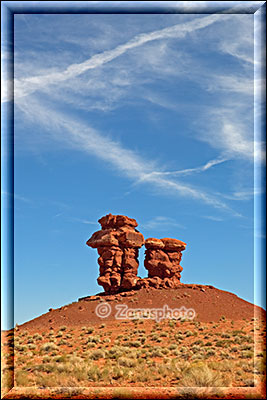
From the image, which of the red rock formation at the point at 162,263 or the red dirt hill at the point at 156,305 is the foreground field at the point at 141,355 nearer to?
the red dirt hill at the point at 156,305

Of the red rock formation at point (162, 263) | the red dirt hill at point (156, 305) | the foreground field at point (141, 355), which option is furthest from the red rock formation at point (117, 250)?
the foreground field at point (141, 355)

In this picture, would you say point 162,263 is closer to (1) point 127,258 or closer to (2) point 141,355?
(1) point 127,258

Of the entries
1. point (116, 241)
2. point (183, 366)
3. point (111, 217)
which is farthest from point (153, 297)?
point (183, 366)

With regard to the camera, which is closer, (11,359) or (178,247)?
(11,359)

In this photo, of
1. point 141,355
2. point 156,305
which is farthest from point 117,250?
point 141,355

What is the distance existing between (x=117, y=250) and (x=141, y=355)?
1036 inches

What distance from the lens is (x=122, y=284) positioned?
54.2 metres

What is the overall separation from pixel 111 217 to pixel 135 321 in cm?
1628

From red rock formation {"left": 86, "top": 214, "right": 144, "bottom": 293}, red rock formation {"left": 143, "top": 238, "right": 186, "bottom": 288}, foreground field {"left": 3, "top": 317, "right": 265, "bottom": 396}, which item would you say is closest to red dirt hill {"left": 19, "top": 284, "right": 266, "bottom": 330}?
red rock formation {"left": 143, "top": 238, "right": 186, "bottom": 288}

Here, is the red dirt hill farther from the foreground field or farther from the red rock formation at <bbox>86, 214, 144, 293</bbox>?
the foreground field

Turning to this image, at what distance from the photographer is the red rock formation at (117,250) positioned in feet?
177

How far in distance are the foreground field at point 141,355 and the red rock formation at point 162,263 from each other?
35.5 feet

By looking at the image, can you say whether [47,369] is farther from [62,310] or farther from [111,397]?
[62,310]

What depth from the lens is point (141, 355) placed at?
29.1 m
